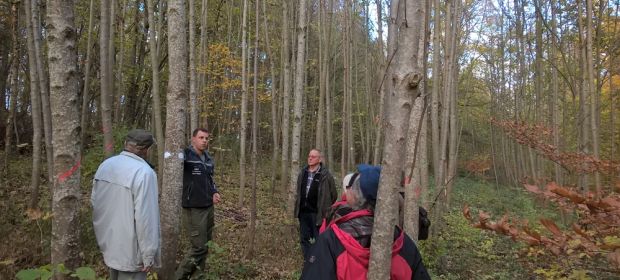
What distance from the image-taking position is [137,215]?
314 cm

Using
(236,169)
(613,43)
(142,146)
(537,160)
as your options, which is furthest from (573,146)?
(142,146)

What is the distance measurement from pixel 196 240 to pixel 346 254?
3519 mm

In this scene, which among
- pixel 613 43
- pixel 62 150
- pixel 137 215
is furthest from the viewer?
pixel 613 43

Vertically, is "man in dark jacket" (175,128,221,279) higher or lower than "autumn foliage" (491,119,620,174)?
lower

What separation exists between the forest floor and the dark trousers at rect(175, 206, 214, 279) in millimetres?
168

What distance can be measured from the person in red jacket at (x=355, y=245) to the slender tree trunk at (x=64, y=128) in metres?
1.94

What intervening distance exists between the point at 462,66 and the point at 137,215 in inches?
869

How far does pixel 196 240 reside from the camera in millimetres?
5008

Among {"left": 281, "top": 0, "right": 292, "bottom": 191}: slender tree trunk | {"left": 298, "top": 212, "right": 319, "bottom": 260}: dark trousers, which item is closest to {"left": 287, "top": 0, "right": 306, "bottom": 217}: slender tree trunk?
{"left": 281, "top": 0, "right": 292, "bottom": 191}: slender tree trunk

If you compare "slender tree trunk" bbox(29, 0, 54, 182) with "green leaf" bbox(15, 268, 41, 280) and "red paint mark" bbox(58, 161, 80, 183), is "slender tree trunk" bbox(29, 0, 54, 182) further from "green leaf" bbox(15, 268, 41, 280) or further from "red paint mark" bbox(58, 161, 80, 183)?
"green leaf" bbox(15, 268, 41, 280)

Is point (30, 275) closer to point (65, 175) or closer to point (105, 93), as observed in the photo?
point (65, 175)

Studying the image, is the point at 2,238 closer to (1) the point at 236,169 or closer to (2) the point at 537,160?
(1) the point at 236,169

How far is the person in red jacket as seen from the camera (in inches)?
74.0

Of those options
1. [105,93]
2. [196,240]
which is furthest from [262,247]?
[105,93]
